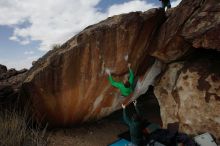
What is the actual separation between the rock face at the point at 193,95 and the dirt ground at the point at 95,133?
3.86 ft

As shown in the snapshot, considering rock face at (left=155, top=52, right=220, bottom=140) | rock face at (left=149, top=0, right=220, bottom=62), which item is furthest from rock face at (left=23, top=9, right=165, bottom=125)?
rock face at (left=155, top=52, right=220, bottom=140)

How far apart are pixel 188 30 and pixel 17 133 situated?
4126 mm

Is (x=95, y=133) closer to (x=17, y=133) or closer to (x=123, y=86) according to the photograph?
(x=123, y=86)

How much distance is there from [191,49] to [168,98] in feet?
4.02

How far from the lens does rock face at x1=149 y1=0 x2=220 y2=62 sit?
5.23 meters

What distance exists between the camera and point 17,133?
580cm

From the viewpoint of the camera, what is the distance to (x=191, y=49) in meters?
6.07

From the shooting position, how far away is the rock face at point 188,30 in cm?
523

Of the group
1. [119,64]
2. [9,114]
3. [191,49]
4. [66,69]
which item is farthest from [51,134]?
[191,49]

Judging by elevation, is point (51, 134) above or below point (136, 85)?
below

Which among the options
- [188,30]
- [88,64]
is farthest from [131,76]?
[188,30]

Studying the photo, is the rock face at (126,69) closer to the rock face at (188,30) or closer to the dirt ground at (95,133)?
the rock face at (188,30)

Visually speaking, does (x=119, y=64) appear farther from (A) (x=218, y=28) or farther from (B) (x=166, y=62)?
(A) (x=218, y=28)

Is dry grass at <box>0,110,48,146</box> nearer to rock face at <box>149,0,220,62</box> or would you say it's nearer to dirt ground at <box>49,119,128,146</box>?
dirt ground at <box>49,119,128,146</box>
